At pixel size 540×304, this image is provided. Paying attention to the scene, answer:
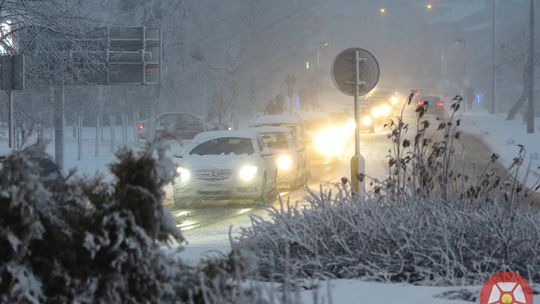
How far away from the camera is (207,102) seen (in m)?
59.3

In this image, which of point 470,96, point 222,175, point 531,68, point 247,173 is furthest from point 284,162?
point 470,96

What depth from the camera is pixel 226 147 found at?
21312mm

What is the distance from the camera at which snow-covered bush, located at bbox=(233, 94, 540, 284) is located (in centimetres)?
850

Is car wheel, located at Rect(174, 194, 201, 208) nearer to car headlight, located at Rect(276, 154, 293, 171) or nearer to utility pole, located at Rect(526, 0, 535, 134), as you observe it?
car headlight, located at Rect(276, 154, 293, 171)

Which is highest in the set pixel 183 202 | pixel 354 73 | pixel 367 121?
pixel 354 73

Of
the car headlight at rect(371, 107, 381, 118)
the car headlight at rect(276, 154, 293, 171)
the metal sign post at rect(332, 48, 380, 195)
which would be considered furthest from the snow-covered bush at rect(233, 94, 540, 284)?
the car headlight at rect(371, 107, 381, 118)

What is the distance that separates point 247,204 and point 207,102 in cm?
3908

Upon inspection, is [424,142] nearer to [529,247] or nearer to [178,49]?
[529,247]

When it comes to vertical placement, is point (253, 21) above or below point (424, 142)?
above

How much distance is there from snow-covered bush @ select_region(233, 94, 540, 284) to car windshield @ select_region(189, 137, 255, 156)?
35.7 ft

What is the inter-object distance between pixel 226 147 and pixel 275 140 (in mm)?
4085

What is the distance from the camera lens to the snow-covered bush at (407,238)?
8.50 meters

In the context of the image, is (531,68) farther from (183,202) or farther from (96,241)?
(96,241)

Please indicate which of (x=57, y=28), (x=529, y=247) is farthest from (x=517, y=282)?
(x=57, y=28)
